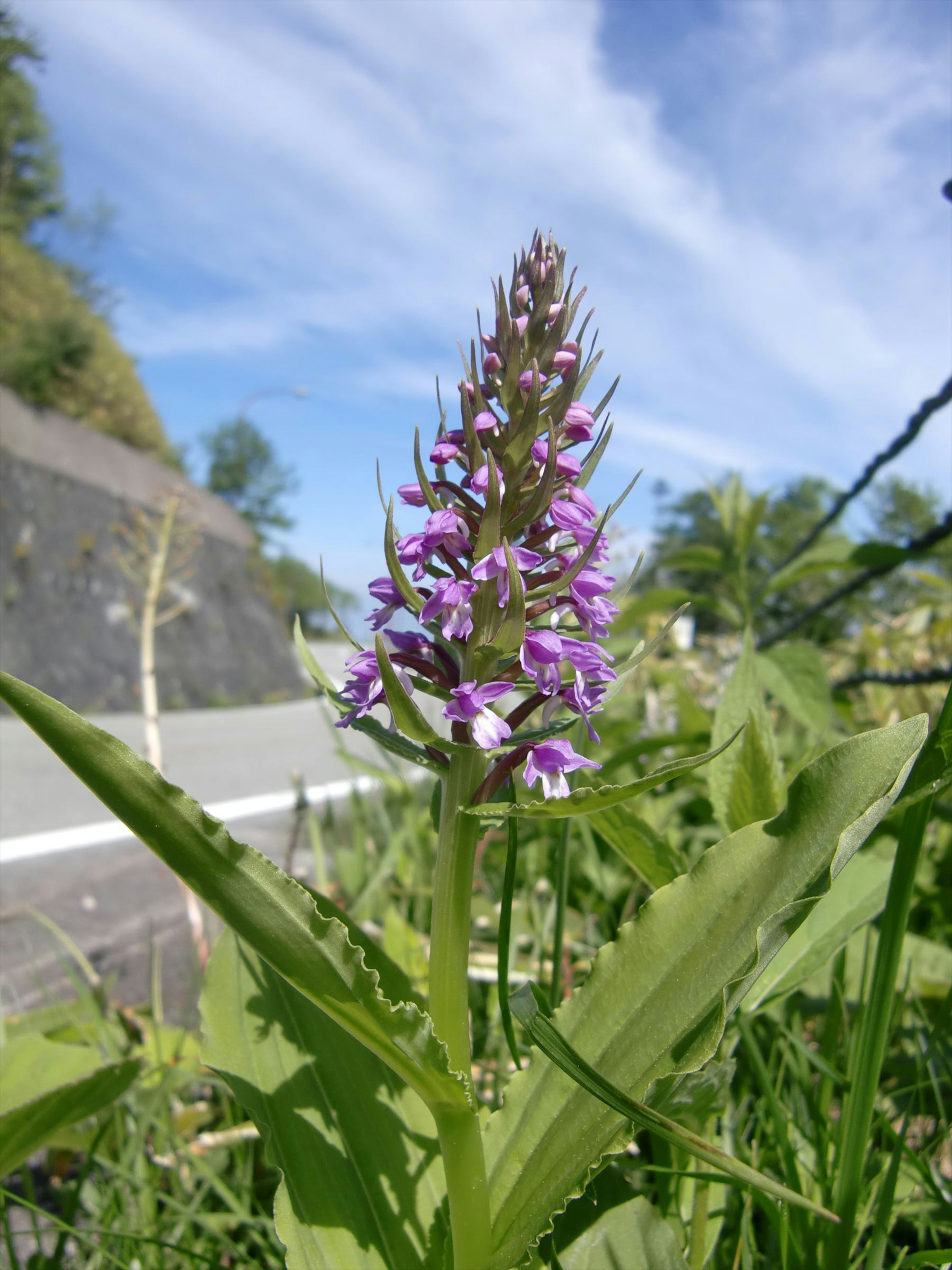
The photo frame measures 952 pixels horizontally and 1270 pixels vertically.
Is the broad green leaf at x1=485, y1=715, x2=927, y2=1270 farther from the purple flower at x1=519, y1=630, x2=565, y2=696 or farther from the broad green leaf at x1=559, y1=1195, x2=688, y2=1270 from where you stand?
the purple flower at x1=519, y1=630, x2=565, y2=696

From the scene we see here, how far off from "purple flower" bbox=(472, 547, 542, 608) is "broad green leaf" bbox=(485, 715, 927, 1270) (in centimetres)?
37

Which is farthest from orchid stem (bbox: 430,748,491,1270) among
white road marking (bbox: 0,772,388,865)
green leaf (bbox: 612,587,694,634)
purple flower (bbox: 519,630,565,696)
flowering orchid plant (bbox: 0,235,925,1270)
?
white road marking (bbox: 0,772,388,865)

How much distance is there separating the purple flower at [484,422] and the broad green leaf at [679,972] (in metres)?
0.54

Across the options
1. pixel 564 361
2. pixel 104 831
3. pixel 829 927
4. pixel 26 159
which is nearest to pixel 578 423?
pixel 564 361

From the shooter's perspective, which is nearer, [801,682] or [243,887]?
[243,887]

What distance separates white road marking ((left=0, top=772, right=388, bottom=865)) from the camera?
4102 mm

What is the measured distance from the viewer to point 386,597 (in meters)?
1.11

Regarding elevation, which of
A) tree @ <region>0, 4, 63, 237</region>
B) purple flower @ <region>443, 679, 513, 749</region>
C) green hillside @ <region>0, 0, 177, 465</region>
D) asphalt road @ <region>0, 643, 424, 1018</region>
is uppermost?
tree @ <region>0, 4, 63, 237</region>

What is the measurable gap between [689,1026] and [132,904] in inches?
112

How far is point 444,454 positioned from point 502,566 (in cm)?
18

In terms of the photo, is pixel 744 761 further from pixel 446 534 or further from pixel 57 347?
pixel 57 347

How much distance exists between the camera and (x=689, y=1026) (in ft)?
2.77

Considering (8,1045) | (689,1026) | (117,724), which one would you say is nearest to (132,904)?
(8,1045)

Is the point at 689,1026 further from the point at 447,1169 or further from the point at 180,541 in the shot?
the point at 180,541
